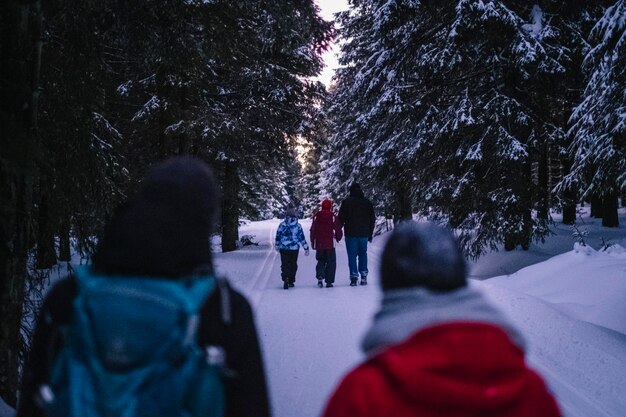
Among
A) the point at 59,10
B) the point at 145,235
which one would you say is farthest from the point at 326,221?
the point at 145,235

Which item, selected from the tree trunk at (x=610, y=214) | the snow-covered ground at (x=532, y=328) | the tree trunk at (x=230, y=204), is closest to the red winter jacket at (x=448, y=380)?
the snow-covered ground at (x=532, y=328)

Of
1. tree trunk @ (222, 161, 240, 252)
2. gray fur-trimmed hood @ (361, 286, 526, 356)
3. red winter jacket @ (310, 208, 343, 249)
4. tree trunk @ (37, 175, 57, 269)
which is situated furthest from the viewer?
tree trunk @ (222, 161, 240, 252)

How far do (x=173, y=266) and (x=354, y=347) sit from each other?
16.6 feet

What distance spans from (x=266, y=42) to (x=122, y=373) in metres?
6.65

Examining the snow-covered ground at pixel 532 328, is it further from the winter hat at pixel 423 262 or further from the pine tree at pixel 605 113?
the pine tree at pixel 605 113

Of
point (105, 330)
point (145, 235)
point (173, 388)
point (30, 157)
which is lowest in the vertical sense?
point (173, 388)

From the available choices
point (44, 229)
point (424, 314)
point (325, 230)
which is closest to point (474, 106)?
point (325, 230)

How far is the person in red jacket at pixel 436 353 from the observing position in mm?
1555

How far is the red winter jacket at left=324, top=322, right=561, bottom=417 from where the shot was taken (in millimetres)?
1547

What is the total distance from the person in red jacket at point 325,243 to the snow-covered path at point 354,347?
0.82 metres

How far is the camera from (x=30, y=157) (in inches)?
119

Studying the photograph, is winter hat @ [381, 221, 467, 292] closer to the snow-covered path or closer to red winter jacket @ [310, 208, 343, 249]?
the snow-covered path

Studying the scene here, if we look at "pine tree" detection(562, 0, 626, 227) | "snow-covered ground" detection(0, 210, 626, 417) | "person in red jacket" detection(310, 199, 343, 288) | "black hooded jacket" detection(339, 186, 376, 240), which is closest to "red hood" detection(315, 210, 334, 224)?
"person in red jacket" detection(310, 199, 343, 288)

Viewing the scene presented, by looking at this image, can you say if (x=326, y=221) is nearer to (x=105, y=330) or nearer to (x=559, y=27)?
(x=559, y=27)
